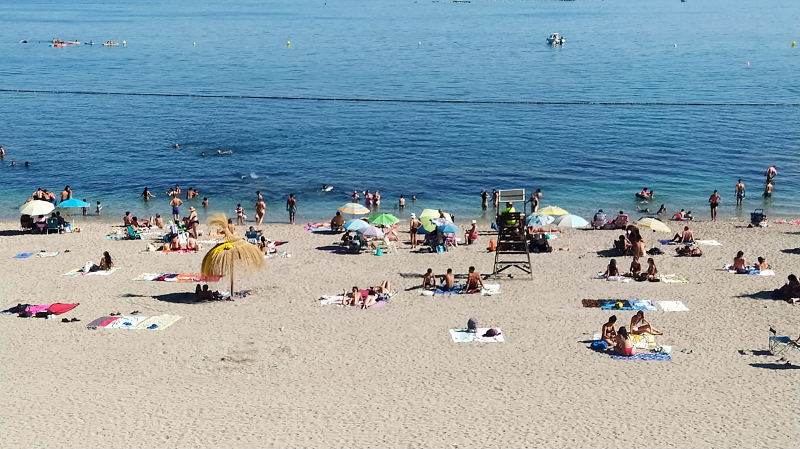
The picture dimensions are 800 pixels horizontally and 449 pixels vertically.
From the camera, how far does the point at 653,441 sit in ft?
47.8

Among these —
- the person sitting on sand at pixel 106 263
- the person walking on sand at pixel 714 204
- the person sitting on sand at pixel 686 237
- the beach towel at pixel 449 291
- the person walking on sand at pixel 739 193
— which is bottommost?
the beach towel at pixel 449 291

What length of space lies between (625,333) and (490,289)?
530cm

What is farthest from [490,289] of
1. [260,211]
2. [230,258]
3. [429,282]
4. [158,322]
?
[260,211]

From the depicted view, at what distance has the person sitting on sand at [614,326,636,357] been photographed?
60.1 ft

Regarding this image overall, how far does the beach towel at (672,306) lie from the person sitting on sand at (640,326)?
1.90 metres

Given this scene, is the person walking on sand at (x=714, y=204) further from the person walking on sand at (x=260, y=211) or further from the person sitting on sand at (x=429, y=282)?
the person walking on sand at (x=260, y=211)

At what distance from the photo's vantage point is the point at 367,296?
22062mm

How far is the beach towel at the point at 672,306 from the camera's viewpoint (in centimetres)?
2125

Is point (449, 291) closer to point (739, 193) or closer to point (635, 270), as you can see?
point (635, 270)

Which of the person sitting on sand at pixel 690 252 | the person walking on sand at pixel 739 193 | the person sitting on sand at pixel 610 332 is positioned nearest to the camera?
the person sitting on sand at pixel 610 332

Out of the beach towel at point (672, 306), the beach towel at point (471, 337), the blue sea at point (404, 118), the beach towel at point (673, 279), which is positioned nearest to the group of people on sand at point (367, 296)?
the beach towel at point (471, 337)

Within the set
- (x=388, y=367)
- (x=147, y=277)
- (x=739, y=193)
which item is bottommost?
(x=388, y=367)

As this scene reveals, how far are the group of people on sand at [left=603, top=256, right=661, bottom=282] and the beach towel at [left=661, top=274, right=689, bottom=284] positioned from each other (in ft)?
0.70

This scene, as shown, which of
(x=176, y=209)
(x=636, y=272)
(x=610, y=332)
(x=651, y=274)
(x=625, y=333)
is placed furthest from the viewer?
(x=176, y=209)
